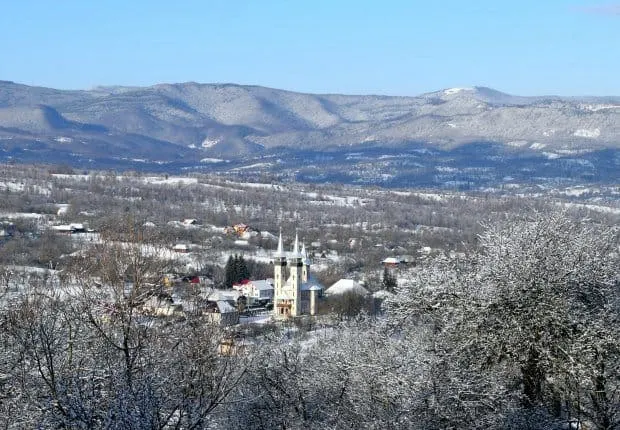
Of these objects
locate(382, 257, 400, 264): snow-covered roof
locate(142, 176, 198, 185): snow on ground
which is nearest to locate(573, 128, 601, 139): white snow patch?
locate(142, 176, 198, 185): snow on ground

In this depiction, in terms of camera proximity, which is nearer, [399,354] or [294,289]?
[399,354]

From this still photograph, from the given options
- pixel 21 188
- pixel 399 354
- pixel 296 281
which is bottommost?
pixel 296 281

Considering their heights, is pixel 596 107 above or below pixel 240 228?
above

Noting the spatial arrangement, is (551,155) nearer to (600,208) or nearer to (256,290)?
(600,208)

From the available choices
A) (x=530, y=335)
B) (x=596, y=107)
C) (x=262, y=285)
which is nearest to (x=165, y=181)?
(x=262, y=285)

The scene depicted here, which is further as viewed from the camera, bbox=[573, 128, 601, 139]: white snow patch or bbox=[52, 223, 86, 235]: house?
bbox=[573, 128, 601, 139]: white snow patch

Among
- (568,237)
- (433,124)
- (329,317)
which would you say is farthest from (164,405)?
(433,124)

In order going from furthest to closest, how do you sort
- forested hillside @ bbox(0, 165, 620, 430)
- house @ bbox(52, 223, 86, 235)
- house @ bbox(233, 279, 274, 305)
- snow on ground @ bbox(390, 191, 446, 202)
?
snow on ground @ bbox(390, 191, 446, 202), house @ bbox(52, 223, 86, 235), house @ bbox(233, 279, 274, 305), forested hillside @ bbox(0, 165, 620, 430)

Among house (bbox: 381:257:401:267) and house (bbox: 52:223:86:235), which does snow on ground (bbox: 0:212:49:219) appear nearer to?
house (bbox: 52:223:86:235)
